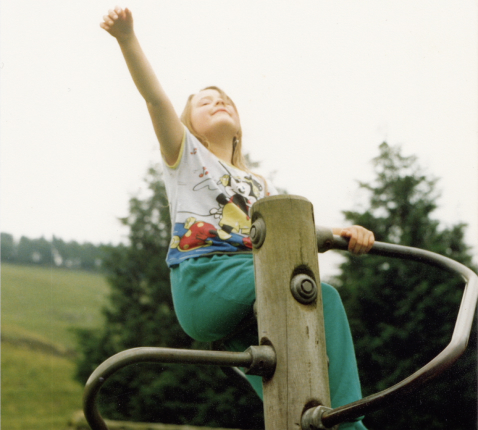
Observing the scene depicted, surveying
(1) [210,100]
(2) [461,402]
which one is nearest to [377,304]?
(2) [461,402]

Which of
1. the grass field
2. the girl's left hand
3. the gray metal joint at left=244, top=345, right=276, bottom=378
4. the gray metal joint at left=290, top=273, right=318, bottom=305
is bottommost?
the grass field

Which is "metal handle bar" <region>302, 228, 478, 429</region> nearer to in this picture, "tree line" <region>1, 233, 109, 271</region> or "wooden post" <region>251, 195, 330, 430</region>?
"wooden post" <region>251, 195, 330, 430</region>

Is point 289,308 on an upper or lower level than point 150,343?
upper

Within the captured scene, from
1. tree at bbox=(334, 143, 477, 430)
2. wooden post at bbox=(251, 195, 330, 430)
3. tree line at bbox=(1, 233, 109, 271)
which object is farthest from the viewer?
tree line at bbox=(1, 233, 109, 271)

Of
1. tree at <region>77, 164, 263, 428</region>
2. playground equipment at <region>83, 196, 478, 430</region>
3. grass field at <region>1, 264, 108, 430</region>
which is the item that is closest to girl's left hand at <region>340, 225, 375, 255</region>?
playground equipment at <region>83, 196, 478, 430</region>

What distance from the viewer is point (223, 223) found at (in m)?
1.07

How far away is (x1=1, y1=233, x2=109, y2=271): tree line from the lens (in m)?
4.89

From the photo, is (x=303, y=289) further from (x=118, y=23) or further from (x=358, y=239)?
(x=118, y=23)

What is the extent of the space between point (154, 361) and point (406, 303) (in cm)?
370

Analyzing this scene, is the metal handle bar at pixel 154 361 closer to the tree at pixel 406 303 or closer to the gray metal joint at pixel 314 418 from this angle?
the gray metal joint at pixel 314 418

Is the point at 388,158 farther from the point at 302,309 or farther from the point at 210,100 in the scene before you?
the point at 302,309

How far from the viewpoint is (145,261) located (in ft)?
17.3

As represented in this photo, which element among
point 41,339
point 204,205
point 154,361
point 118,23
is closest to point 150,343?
point 41,339

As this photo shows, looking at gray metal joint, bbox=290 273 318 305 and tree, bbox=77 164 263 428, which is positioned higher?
gray metal joint, bbox=290 273 318 305
